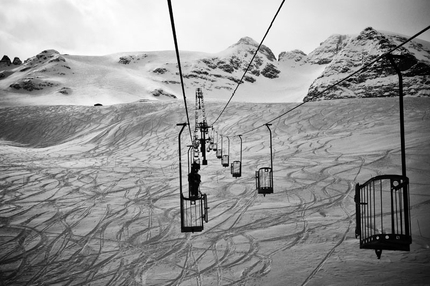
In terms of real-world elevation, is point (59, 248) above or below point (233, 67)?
below

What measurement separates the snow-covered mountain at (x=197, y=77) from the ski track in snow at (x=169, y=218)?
197 ft

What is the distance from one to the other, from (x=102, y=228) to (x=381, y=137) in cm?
2263

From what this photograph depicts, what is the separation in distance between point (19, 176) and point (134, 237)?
14.6 m

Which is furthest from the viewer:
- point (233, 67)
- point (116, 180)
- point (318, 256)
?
point (233, 67)

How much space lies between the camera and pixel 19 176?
65.7 ft

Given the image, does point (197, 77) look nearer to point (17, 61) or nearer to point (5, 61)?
point (17, 61)

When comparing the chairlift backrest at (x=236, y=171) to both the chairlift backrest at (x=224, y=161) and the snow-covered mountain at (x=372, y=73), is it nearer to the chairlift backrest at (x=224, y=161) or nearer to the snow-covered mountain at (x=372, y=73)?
the chairlift backrest at (x=224, y=161)

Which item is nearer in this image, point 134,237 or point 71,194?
point 134,237

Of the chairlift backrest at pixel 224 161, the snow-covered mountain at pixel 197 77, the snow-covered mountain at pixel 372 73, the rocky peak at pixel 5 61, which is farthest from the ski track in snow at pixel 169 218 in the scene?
the rocky peak at pixel 5 61

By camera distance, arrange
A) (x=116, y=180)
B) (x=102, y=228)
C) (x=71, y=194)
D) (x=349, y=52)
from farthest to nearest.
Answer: (x=349, y=52), (x=116, y=180), (x=71, y=194), (x=102, y=228)

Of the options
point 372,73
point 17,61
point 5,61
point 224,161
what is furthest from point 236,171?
point 5,61

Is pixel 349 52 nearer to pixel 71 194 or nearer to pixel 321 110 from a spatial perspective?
pixel 321 110

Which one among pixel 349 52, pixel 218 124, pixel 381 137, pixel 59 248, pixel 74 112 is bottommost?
pixel 59 248

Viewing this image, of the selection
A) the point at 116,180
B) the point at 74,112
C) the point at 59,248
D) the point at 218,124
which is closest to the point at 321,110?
the point at 218,124
